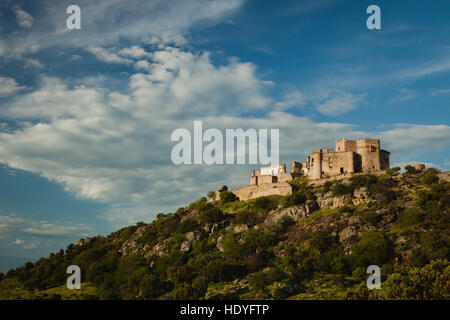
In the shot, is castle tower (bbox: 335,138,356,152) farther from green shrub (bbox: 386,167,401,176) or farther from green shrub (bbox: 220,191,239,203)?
green shrub (bbox: 220,191,239,203)

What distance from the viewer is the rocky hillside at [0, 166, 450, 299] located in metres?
57.3

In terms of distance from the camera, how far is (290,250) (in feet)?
230

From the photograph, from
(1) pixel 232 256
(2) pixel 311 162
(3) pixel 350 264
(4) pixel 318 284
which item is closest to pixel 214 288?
(1) pixel 232 256

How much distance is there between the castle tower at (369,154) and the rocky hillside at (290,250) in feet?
21.4

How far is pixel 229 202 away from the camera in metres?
102

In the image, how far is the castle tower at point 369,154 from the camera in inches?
3585

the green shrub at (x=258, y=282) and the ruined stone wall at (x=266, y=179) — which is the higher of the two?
the ruined stone wall at (x=266, y=179)

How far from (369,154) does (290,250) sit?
3531 cm

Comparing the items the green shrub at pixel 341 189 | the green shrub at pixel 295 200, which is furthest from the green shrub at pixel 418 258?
the green shrub at pixel 295 200

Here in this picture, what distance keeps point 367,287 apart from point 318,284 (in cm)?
872

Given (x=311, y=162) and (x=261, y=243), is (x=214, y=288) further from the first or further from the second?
(x=311, y=162)

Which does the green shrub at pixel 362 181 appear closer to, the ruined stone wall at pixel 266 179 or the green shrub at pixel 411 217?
the green shrub at pixel 411 217

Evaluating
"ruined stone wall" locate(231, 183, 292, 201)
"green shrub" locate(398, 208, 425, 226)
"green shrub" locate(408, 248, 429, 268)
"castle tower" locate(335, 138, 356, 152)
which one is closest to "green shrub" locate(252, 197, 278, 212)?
"ruined stone wall" locate(231, 183, 292, 201)

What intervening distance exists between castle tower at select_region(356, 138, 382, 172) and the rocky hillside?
6511 millimetres
